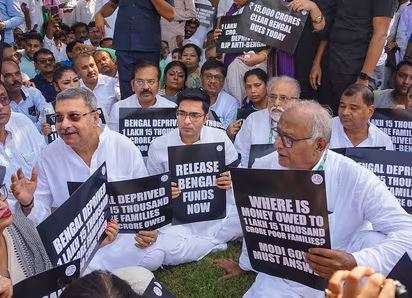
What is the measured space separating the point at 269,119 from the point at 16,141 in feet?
7.15

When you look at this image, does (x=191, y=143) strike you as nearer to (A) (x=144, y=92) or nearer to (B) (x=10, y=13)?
(A) (x=144, y=92)

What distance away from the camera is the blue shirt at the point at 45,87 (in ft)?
24.2

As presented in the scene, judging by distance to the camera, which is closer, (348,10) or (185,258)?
(185,258)

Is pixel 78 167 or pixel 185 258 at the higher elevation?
pixel 78 167

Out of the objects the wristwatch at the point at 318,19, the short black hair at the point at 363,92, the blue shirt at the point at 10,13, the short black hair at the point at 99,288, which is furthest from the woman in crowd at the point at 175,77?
the short black hair at the point at 99,288

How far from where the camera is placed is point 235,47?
6016mm

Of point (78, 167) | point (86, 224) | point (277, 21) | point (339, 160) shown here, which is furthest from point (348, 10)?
point (86, 224)

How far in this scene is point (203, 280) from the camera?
4078mm

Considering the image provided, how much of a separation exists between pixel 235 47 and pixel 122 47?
117 cm

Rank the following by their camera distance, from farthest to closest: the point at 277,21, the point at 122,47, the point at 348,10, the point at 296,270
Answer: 1. the point at 122,47
2. the point at 277,21
3. the point at 348,10
4. the point at 296,270

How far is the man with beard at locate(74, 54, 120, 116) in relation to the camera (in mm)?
6664

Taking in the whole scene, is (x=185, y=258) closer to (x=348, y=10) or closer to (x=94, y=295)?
(x=348, y=10)

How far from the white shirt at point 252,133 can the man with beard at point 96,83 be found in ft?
6.48

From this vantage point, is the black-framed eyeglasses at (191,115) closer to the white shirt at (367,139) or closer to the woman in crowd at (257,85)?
the white shirt at (367,139)
